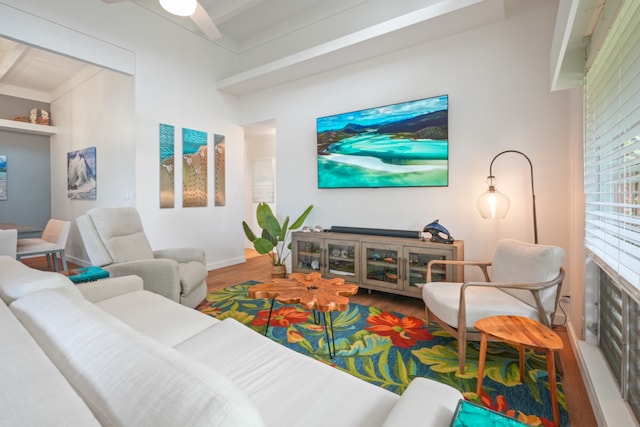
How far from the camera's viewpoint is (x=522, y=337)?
4.92 ft

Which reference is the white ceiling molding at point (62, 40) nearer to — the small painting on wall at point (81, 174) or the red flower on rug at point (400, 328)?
the small painting on wall at point (81, 174)

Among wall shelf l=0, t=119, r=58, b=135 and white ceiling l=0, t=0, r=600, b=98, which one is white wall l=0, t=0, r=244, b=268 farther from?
wall shelf l=0, t=119, r=58, b=135

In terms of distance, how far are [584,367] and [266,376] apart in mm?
1816

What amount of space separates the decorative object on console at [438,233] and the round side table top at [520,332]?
3.90 feet

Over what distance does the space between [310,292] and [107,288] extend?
1300 millimetres

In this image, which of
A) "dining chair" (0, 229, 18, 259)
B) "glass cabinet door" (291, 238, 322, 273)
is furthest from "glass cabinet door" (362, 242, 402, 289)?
"dining chair" (0, 229, 18, 259)

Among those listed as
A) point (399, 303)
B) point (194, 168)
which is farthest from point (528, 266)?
point (194, 168)

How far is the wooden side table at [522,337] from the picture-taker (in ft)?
4.64

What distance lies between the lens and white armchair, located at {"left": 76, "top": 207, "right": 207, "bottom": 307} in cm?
243

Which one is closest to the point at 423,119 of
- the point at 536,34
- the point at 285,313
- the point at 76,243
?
the point at 536,34

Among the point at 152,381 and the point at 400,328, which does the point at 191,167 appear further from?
the point at 152,381

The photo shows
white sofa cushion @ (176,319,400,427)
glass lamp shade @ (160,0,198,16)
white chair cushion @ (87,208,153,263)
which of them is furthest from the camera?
white chair cushion @ (87,208,153,263)

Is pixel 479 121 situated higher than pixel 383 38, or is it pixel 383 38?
pixel 383 38

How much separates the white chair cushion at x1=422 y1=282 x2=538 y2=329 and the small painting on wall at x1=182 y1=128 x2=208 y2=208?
332 cm
